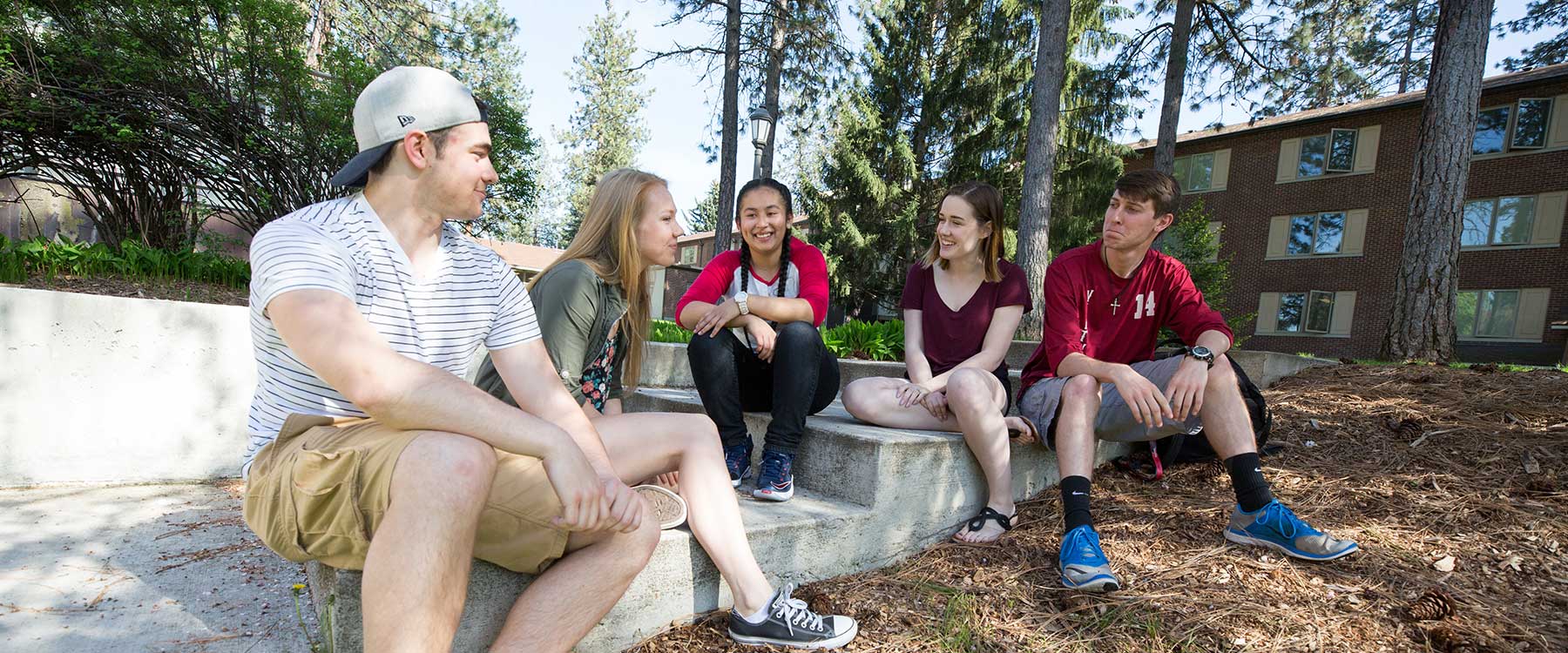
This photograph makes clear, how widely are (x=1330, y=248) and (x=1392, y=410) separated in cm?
1827

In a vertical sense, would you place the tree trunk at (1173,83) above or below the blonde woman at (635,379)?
above

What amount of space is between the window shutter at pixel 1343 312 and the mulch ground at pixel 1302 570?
57.9 feet

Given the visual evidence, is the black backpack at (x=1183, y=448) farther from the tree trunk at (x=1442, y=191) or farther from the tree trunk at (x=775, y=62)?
the tree trunk at (x=775, y=62)

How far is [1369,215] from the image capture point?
55.7ft

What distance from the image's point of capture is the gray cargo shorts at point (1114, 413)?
2.41m

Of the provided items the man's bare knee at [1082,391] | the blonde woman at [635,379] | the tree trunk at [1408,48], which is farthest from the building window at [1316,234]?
the blonde woman at [635,379]

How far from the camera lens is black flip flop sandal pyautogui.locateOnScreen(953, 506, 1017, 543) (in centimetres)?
236

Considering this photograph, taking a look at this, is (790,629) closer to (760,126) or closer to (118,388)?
(118,388)

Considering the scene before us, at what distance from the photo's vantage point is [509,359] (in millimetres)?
1688

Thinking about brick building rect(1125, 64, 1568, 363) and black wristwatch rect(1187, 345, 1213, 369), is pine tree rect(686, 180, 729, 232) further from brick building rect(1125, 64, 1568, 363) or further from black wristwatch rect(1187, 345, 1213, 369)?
black wristwatch rect(1187, 345, 1213, 369)

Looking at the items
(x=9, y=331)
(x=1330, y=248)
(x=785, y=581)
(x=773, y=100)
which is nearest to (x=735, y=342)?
(x=785, y=581)

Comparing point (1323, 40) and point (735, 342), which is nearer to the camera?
point (735, 342)

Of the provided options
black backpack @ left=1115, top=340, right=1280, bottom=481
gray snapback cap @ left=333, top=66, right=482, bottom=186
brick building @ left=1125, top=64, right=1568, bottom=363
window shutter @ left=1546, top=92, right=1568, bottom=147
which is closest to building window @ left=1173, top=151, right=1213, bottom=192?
brick building @ left=1125, top=64, right=1568, bottom=363

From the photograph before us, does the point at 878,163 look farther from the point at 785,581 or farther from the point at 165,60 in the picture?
the point at 785,581
